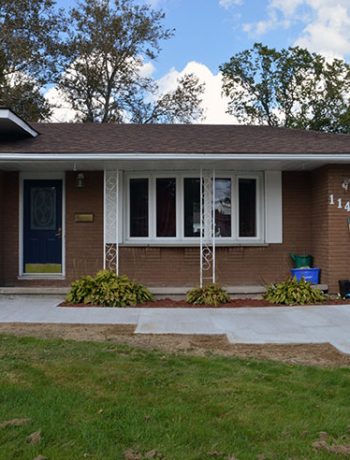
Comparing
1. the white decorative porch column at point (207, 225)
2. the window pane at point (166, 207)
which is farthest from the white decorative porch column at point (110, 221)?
the white decorative porch column at point (207, 225)

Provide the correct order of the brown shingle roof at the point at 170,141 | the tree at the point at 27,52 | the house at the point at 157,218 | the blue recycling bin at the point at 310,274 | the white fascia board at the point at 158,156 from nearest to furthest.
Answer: the white fascia board at the point at 158,156 → the brown shingle roof at the point at 170,141 → the blue recycling bin at the point at 310,274 → the house at the point at 157,218 → the tree at the point at 27,52

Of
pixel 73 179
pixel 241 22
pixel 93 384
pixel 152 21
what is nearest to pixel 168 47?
pixel 152 21

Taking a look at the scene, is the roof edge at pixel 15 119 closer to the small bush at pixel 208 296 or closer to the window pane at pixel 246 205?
the window pane at pixel 246 205

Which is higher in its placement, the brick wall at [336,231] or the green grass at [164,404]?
the brick wall at [336,231]

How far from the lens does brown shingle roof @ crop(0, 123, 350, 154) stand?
9.09 m

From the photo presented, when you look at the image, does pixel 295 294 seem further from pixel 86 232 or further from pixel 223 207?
pixel 86 232

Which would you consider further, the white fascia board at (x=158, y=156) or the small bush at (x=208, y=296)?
the white fascia board at (x=158, y=156)

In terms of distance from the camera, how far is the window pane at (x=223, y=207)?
10336mm

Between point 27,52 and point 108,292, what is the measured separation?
17563 mm

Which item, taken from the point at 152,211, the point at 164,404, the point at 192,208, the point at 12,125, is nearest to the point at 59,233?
the point at 152,211

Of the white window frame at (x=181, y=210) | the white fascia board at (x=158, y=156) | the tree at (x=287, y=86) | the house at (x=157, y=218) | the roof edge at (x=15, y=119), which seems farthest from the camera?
the tree at (x=287, y=86)

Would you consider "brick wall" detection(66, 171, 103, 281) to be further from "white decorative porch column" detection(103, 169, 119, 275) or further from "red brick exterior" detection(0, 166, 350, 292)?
"white decorative porch column" detection(103, 169, 119, 275)

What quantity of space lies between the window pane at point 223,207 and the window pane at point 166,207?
95cm

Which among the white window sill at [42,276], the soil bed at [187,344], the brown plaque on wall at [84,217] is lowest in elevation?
the soil bed at [187,344]
